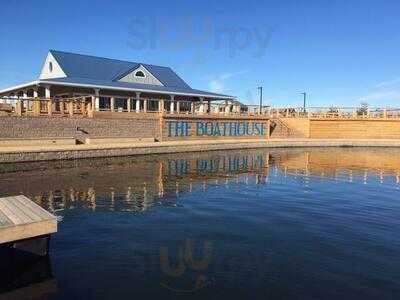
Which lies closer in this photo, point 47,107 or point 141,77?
point 47,107

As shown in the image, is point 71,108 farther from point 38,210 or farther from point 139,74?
point 38,210

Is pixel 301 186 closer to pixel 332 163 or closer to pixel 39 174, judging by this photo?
pixel 332 163

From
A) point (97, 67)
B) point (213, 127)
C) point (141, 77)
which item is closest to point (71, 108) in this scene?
point (213, 127)

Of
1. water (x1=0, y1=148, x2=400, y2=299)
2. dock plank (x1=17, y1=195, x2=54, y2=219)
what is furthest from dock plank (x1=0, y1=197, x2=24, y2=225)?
water (x1=0, y1=148, x2=400, y2=299)

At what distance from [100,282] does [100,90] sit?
32292 mm

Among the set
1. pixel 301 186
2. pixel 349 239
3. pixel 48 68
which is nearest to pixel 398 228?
pixel 349 239

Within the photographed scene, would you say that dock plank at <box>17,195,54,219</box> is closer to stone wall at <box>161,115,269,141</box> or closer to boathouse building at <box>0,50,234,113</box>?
stone wall at <box>161,115,269,141</box>

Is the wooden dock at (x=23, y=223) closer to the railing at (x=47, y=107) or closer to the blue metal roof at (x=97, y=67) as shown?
the railing at (x=47, y=107)

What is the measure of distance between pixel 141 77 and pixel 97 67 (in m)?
4.60

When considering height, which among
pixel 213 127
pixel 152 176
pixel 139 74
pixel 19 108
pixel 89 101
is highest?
pixel 139 74

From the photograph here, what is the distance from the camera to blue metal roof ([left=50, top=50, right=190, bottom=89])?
39619 mm

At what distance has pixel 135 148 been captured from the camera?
985 inches

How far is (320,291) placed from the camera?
6266 mm

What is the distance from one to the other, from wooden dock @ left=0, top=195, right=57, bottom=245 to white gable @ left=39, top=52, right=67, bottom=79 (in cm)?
3310
